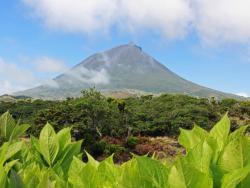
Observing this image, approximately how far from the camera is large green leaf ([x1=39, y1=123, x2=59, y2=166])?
2.01m

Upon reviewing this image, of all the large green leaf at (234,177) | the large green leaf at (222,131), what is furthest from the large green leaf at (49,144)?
the large green leaf at (234,177)

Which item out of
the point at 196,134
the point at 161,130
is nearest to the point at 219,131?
the point at 196,134

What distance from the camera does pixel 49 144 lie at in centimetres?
203

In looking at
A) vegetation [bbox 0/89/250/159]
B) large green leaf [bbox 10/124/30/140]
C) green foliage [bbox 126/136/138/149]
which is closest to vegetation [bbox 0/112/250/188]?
large green leaf [bbox 10/124/30/140]

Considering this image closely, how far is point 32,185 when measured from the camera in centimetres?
143

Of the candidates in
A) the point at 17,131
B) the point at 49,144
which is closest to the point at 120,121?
the point at 17,131

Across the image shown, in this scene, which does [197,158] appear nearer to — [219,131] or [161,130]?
[219,131]

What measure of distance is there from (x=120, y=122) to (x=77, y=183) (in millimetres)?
32317

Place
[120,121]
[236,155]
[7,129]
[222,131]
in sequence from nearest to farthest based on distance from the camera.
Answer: [236,155]
[222,131]
[7,129]
[120,121]

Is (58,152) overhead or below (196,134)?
below

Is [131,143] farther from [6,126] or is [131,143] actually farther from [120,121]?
[6,126]

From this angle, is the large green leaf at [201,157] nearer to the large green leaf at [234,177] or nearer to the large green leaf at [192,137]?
the large green leaf at [234,177]

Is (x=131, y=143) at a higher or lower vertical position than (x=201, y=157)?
lower

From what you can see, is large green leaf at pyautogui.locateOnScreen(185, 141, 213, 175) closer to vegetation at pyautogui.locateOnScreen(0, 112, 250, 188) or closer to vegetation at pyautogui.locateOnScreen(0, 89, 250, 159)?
vegetation at pyautogui.locateOnScreen(0, 112, 250, 188)
